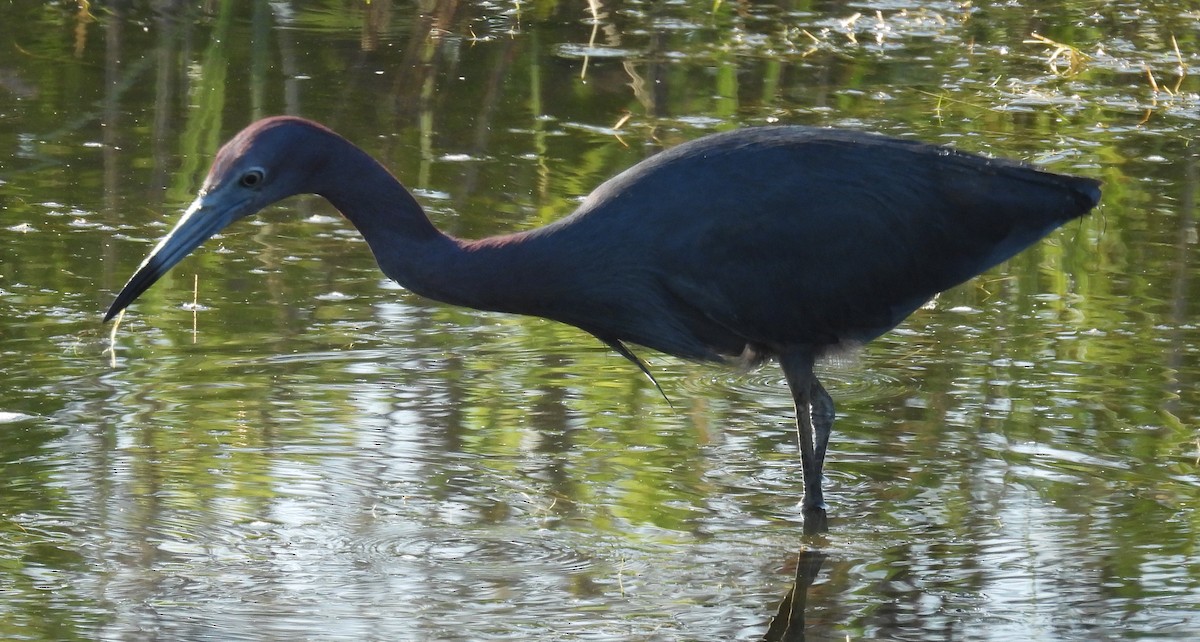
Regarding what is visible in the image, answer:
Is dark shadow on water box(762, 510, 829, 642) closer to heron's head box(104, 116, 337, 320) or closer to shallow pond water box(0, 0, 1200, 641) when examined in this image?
shallow pond water box(0, 0, 1200, 641)

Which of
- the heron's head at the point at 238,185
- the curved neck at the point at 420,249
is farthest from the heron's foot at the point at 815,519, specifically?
the heron's head at the point at 238,185

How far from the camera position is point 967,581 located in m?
4.66

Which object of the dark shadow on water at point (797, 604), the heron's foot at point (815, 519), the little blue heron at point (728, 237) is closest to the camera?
the dark shadow on water at point (797, 604)

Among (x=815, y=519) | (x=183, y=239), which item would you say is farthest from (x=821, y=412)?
(x=183, y=239)

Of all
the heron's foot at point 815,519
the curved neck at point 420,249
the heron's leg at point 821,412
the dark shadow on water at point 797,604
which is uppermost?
the curved neck at point 420,249

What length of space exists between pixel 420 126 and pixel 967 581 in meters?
4.41

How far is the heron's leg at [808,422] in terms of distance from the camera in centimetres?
511

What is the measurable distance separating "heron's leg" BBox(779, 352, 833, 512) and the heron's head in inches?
59.6

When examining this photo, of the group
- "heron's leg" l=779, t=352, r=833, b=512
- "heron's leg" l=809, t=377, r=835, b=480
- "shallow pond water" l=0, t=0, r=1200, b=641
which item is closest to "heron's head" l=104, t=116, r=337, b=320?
"shallow pond water" l=0, t=0, r=1200, b=641

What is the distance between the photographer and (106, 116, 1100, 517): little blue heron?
4699 mm

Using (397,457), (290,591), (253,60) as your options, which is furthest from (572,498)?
(253,60)

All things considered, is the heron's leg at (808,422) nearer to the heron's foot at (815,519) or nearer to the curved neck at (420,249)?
the heron's foot at (815,519)

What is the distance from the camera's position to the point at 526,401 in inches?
226

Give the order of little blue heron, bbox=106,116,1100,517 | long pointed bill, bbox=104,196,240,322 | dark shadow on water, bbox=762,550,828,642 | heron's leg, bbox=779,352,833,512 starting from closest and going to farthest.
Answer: dark shadow on water, bbox=762,550,828,642, long pointed bill, bbox=104,196,240,322, little blue heron, bbox=106,116,1100,517, heron's leg, bbox=779,352,833,512
